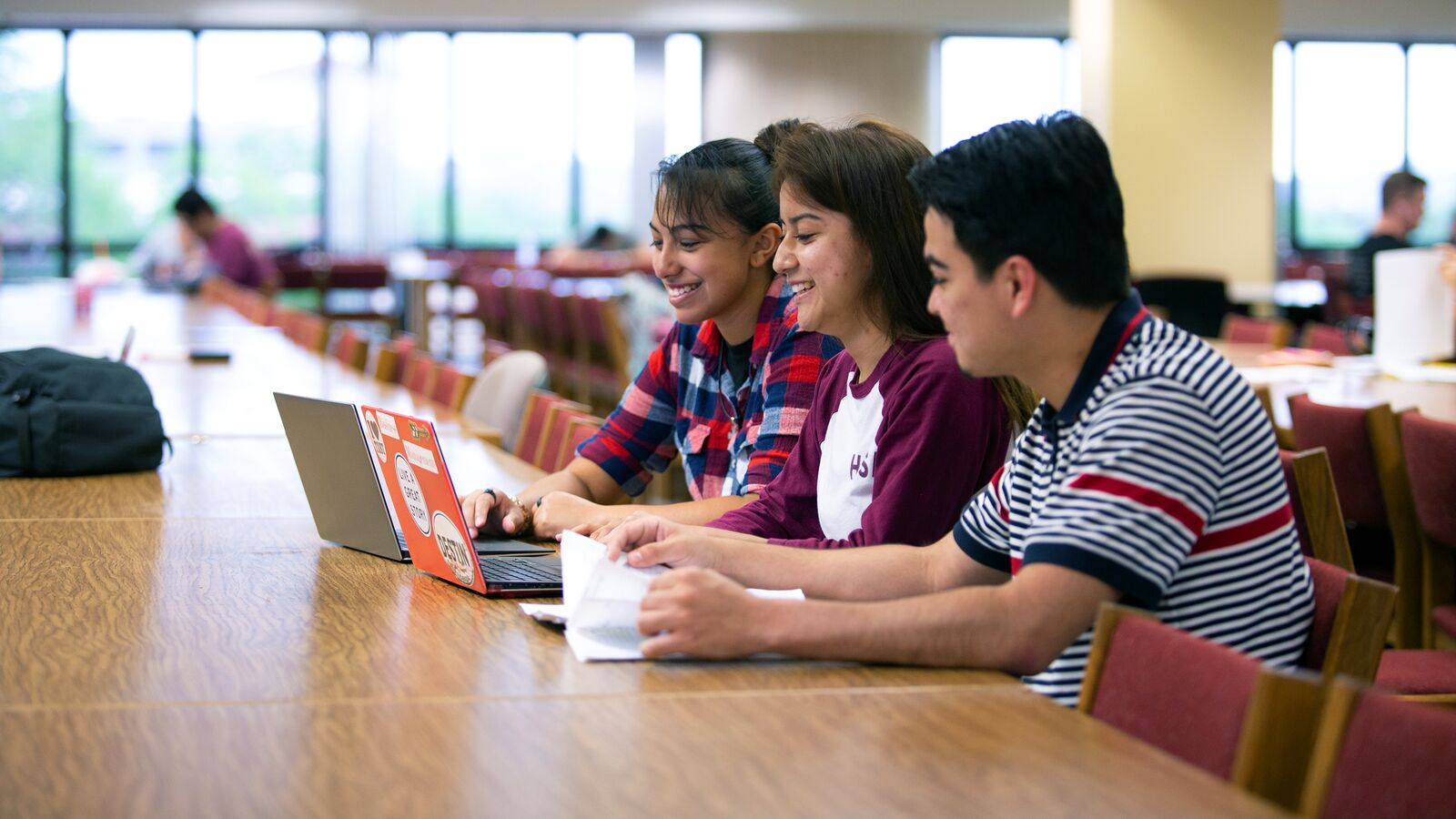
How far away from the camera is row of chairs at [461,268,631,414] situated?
6.61 meters

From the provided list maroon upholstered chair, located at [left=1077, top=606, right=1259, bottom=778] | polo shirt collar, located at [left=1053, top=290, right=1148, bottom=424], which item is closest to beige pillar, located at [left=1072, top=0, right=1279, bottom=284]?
polo shirt collar, located at [left=1053, top=290, right=1148, bottom=424]

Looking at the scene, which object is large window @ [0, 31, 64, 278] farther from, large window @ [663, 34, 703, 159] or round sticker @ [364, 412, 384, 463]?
round sticker @ [364, 412, 384, 463]

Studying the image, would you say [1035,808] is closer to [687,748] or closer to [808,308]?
[687,748]

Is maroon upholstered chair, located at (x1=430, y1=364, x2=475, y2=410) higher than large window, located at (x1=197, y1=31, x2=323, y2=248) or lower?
lower

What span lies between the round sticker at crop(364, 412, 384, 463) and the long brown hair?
0.60 meters

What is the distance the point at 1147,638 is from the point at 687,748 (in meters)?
0.37

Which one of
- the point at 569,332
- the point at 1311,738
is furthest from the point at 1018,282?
the point at 569,332

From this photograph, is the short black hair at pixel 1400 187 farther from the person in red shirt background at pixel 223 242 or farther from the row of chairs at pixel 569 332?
the person in red shirt background at pixel 223 242

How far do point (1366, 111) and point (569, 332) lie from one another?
10.8m

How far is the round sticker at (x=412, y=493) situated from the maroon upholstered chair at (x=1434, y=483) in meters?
1.59

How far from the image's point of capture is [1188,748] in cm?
109

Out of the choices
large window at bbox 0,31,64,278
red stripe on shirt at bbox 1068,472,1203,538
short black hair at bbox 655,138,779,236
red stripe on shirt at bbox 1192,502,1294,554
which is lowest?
red stripe on shirt at bbox 1192,502,1294,554

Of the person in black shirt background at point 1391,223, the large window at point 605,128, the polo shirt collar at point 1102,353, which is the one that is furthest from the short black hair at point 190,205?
the polo shirt collar at point 1102,353

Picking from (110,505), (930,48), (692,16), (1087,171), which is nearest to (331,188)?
(692,16)
